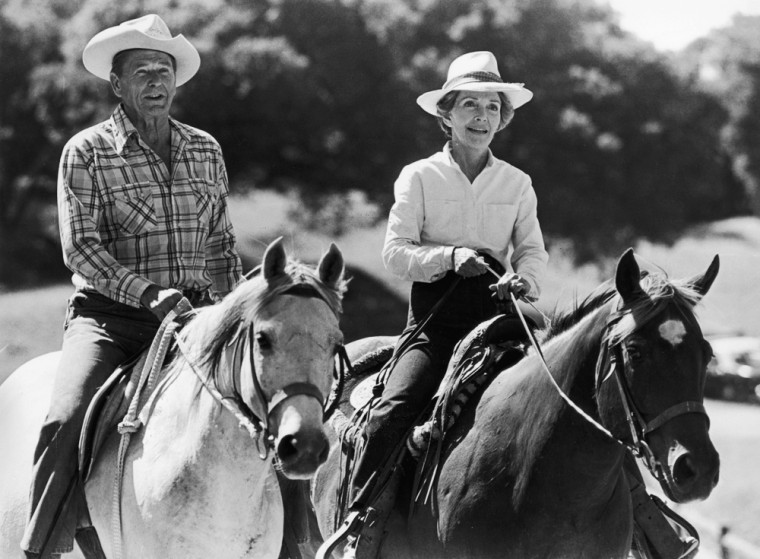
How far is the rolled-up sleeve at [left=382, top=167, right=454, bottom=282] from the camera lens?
18.9 ft

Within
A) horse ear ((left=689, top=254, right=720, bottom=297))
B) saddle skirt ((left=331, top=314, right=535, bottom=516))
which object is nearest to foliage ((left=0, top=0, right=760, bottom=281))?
saddle skirt ((left=331, top=314, right=535, bottom=516))

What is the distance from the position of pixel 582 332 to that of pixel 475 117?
151cm

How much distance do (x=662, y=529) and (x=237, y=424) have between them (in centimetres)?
235

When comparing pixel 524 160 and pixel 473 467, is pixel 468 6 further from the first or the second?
pixel 473 467

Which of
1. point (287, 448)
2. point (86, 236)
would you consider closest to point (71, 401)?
point (86, 236)

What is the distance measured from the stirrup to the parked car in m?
18.3

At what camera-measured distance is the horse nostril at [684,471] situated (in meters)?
4.45

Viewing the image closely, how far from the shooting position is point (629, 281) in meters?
4.85

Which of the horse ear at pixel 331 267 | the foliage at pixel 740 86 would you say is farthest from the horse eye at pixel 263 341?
the foliage at pixel 740 86

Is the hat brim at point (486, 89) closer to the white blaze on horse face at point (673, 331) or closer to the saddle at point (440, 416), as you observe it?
the saddle at point (440, 416)

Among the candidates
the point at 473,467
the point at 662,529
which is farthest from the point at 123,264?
the point at 662,529

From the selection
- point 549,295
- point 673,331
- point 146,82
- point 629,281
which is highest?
point 549,295

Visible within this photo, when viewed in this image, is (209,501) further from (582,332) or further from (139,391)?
(582,332)

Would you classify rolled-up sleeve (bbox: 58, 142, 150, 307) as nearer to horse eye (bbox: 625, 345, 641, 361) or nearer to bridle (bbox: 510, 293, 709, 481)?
bridle (bbox: 510, 293, 709, 481)
